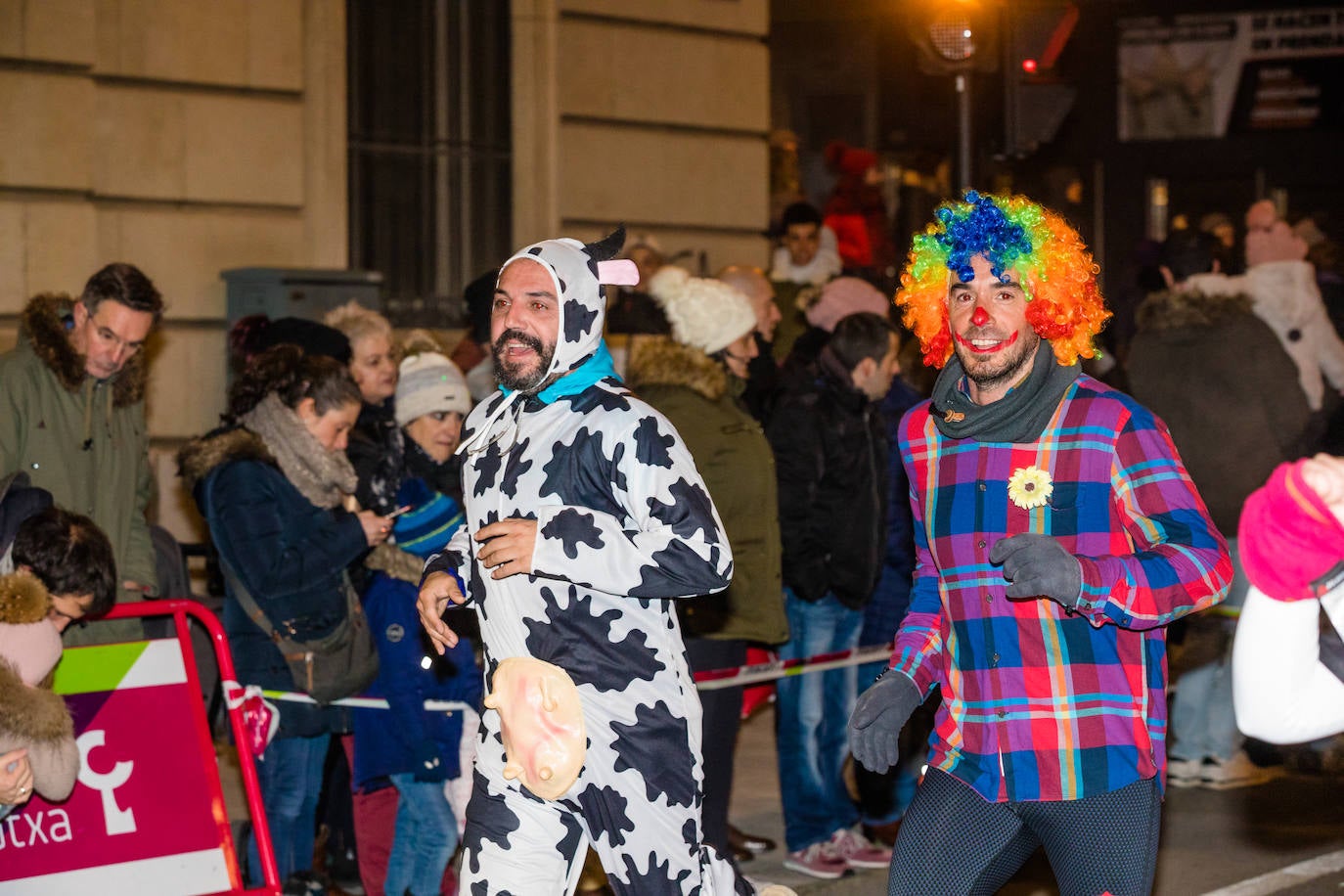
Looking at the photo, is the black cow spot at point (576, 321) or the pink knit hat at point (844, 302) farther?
the pink knit hat at point (844, 302)

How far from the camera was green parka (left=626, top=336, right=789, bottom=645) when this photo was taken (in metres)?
6.89

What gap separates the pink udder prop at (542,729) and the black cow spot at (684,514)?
45cm

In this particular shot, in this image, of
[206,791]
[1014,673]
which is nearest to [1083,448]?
[1014,673]

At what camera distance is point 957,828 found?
168 inches

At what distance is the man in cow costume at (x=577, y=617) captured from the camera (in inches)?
174

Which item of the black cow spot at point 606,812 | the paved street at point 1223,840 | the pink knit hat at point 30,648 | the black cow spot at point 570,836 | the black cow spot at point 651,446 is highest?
the black cow spot at point 651,446

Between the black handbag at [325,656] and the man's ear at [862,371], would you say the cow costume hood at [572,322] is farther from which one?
the man's ear at [862,371]

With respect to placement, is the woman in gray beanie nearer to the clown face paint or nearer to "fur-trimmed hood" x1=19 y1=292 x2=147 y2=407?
"fur-trimmed hood" x1=19 y1=292 x2=147 y2=407

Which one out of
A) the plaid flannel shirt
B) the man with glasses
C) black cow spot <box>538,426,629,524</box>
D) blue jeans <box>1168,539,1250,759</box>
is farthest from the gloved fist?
blue jeans <box>1168,539,1250,759</box>

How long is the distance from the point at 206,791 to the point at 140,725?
311 millimetres

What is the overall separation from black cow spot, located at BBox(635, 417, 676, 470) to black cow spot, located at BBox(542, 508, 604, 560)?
0.23 m

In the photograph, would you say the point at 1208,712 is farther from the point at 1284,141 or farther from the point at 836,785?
the point at 1284,141

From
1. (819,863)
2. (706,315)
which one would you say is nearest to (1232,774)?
(819,863)

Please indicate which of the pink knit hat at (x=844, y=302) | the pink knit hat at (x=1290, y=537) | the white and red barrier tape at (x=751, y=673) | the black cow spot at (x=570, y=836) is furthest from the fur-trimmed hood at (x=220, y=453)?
the pink knit hat at (x=1290, y=537)
